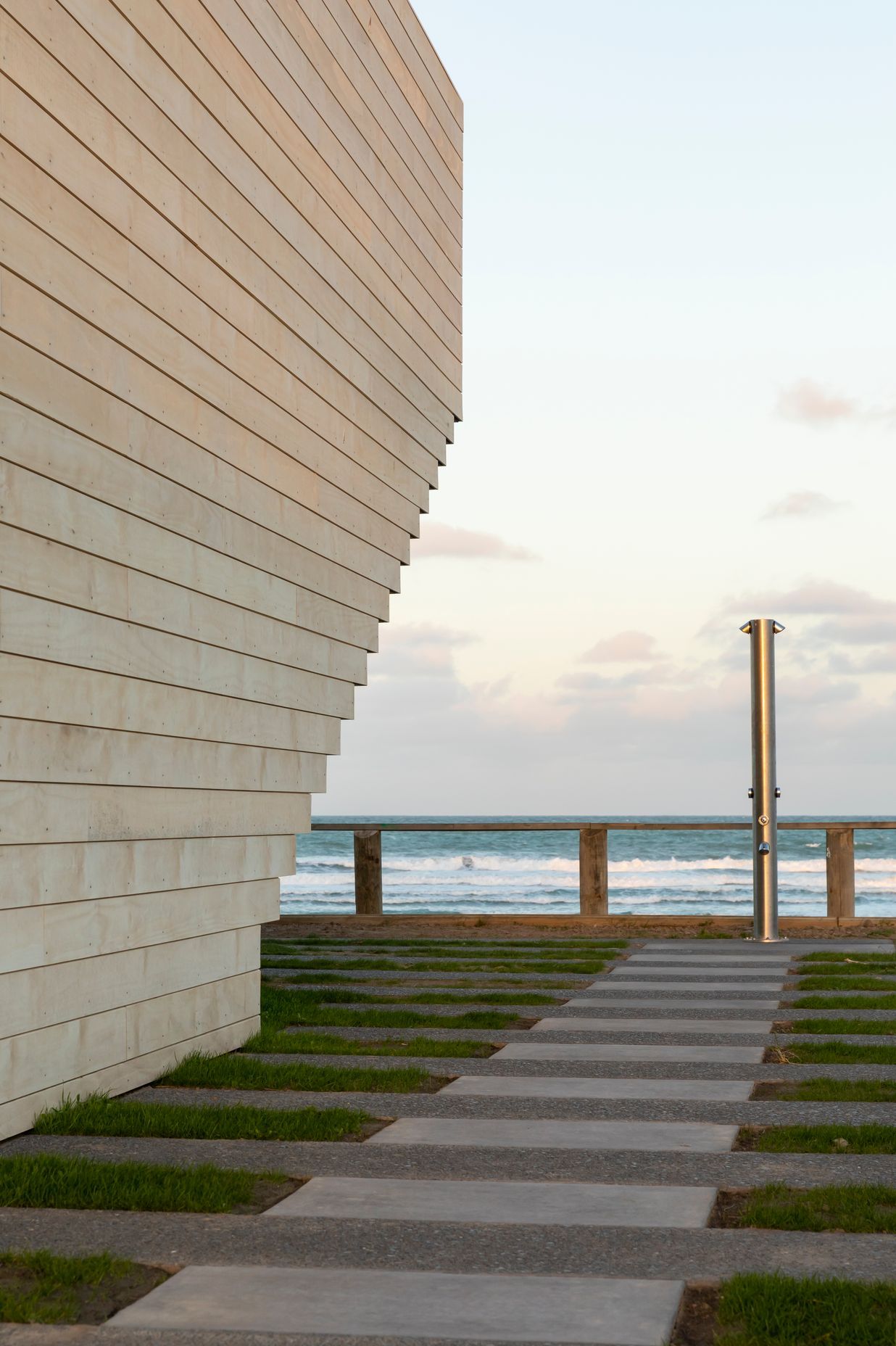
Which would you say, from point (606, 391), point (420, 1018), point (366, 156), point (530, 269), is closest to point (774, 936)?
point (420, 1018)

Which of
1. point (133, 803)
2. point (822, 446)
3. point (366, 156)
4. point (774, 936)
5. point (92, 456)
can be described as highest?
point (822, 446)

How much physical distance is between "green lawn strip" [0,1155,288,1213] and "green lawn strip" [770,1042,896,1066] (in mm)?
3008

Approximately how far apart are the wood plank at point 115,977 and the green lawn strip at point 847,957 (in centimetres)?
525

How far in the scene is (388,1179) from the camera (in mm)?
3939

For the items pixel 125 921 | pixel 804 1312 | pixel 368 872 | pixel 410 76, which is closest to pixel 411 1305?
pixel 804 1312

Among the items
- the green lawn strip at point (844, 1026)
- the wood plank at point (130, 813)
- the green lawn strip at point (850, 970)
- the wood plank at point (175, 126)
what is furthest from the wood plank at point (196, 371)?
the green lawn strip at point (850, 970)

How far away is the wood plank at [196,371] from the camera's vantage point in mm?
4617

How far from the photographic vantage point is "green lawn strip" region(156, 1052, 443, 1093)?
5.38m

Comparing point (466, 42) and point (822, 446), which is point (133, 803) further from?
point (822, 446)

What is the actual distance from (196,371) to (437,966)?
5.32 metres

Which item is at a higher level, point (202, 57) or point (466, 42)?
point (466, 42)

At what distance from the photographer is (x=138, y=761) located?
546 centimetres

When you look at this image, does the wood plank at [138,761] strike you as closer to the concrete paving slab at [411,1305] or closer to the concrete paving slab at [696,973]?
the concrete paving slab at [411,1305]

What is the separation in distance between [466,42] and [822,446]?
13.4 m
